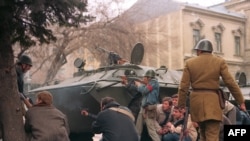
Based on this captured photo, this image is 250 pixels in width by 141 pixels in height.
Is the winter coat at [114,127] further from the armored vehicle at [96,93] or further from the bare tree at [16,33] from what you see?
the armored vehicle at [96,93]

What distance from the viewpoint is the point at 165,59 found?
33156 mm

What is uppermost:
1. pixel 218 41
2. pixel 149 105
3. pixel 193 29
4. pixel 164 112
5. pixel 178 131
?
pixel 193 29

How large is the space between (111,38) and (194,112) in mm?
16087

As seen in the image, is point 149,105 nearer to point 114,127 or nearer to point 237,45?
point 114,127

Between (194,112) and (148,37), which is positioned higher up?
(148,37)

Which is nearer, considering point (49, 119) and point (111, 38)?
point (49, 119)

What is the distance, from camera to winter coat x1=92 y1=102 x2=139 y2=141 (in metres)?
6.20

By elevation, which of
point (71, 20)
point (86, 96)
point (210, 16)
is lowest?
point (86, 96)

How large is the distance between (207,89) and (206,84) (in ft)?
0.23

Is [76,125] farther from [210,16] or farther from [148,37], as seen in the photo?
[210,16]

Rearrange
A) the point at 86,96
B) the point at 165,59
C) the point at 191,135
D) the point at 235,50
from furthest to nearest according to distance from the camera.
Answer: the point at 235,50 → the point at 165,59 → the point at 86,96 → the point at 191,135

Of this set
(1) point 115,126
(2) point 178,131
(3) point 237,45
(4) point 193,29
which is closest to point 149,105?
(2) point 178,131

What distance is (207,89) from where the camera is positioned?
234 inches

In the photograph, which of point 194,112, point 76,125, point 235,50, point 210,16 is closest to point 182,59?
point 210,16
